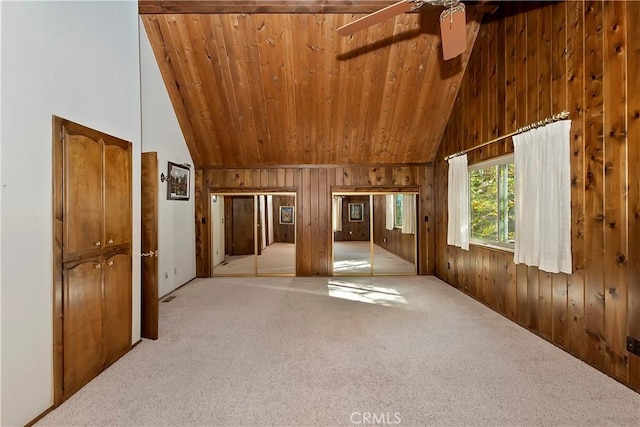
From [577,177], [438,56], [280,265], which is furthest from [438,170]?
[280,265]

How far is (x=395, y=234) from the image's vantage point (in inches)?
316

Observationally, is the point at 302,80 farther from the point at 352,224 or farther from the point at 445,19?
the point at 352,224

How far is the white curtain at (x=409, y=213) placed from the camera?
624cm

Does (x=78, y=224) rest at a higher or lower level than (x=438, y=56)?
lower

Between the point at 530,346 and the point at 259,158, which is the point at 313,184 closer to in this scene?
the point at 259,158

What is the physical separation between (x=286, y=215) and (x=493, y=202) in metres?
6.88

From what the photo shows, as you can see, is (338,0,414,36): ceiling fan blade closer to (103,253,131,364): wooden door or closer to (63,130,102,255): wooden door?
(63,130,102,255): wooden door

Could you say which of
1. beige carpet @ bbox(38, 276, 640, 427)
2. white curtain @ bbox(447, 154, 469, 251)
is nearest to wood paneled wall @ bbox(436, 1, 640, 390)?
beige carpet @ bbox(38, 276, 640, 427)

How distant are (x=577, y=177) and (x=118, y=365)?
174 inches

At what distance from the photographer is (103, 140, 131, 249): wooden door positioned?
249 centimetres

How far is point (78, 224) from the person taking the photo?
2197 mm

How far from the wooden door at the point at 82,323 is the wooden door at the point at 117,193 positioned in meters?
0.31

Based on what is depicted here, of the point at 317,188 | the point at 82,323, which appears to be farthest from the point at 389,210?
the point at 82,323

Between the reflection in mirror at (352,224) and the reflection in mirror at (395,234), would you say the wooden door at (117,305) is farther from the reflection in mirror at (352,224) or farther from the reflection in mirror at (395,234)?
the reflection in mirror at (352,224)
